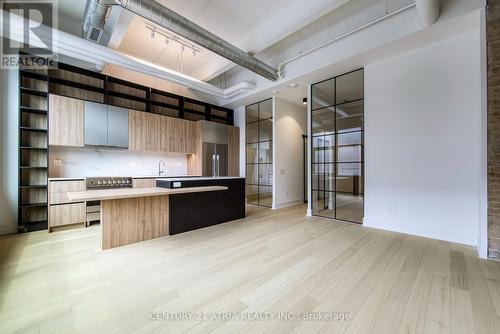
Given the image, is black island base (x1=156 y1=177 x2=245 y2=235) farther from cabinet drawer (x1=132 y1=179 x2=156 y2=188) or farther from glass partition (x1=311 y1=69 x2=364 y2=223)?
glass partition (x1=311 y1=69 x2=364 y2=223)

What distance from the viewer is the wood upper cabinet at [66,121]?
145 inches

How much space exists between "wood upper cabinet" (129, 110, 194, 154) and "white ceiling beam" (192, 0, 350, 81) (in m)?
2.19

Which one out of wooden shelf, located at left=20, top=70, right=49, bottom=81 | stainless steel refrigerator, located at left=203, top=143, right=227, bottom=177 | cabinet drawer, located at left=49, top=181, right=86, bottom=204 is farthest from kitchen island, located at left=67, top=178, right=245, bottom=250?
wooden shelf, located at left=20, top=70, right=49, bottom=81

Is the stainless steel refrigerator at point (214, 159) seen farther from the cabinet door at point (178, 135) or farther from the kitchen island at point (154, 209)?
the kitchen island at point (154, 209)

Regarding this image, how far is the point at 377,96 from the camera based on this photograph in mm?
3859

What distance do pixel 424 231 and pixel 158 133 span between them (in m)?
Result: 6.00

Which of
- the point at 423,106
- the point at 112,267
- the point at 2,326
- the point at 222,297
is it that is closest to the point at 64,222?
the point at 112,267

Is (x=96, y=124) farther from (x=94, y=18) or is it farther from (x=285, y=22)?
(x=285, y=22)

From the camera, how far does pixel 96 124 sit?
417 cm

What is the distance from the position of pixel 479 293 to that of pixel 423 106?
283cm

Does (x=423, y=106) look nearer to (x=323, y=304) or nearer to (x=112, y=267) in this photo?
(x=323, y=304)

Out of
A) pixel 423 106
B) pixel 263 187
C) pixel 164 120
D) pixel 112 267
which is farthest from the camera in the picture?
pixel 263 187

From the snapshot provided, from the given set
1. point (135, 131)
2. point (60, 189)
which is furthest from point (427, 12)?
point (60, 189)

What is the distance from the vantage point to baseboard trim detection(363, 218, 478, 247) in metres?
3.00
